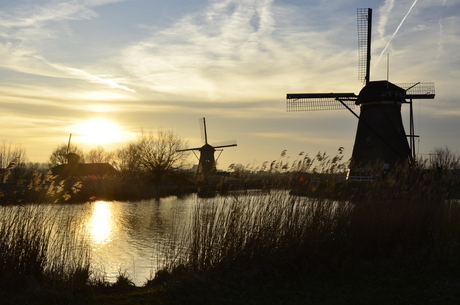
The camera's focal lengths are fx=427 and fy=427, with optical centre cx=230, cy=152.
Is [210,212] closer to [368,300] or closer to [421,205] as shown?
[368,300]

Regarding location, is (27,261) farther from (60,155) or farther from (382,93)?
(60,155)

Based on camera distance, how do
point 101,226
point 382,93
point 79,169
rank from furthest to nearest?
point 79,169 → point 382,93 → point 101,226

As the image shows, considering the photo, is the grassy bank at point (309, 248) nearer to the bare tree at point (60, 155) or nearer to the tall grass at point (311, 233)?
the tall grass at point (311, 233)

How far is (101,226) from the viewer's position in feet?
54.3

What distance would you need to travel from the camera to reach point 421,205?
838 cm

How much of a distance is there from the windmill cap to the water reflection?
1472 cm

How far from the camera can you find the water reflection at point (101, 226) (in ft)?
45.5

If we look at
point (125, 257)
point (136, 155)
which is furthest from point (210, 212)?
point (136, 155)

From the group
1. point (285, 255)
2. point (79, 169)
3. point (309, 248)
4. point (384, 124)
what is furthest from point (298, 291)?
point (79, 169)

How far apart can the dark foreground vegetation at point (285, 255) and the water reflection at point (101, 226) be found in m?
7.05

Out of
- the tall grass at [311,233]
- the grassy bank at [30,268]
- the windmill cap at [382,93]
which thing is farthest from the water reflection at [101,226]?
the windmill cap at [382,93]

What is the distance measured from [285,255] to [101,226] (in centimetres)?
1166

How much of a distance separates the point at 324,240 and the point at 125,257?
6.03 metres

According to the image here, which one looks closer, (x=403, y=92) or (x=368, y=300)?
(x=368, y=300)
